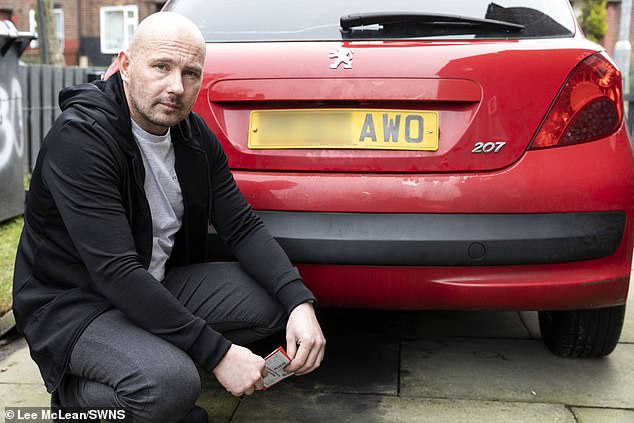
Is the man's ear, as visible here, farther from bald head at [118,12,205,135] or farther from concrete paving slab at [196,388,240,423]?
concrete paving slab at [196,388,240,423]

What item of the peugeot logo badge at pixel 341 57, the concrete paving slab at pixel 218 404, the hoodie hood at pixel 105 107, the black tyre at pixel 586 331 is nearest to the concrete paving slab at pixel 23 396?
the concrete paving slab at pixel 218 404

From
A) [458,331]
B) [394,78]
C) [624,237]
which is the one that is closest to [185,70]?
[394,78]

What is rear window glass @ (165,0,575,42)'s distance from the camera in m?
2.72

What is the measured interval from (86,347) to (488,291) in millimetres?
1194

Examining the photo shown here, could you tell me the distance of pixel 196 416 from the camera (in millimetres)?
2486

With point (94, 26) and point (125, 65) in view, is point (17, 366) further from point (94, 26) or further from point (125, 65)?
point (94, 26)

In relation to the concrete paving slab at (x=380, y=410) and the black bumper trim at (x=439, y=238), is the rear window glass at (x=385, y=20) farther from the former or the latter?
the concrete paving slab at (x=380, y=410)

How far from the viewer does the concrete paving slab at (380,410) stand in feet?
8.54

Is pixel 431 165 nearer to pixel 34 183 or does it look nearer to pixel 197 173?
pixel 197 173

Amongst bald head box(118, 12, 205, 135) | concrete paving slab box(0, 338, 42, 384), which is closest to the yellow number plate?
bald head box(118, 12, 205, 135)

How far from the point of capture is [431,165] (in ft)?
8.19

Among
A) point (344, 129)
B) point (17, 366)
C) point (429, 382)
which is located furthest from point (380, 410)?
point (17, 366)

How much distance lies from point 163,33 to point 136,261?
0.60 metres

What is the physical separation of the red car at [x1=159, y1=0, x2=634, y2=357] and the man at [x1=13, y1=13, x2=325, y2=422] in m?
0.20
